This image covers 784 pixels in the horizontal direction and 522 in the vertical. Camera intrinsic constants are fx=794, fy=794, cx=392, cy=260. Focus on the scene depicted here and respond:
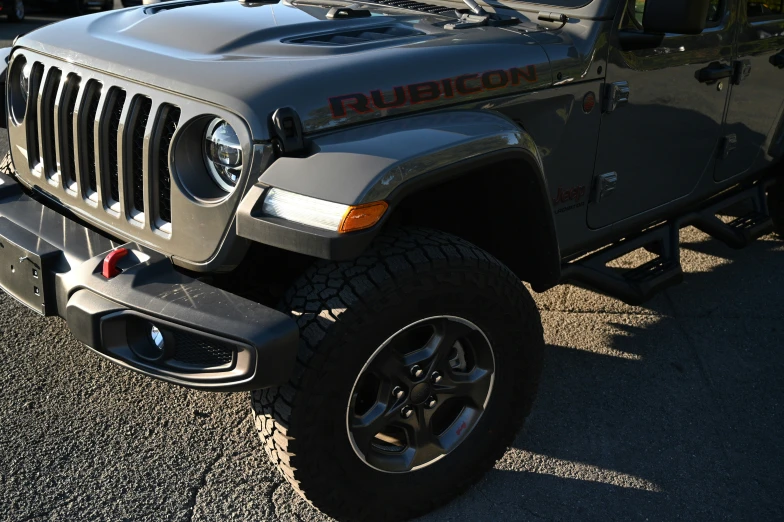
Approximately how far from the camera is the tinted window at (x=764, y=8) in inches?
143

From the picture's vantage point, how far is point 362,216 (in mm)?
2025

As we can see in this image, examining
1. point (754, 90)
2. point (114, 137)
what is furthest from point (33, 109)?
point (754, 90)

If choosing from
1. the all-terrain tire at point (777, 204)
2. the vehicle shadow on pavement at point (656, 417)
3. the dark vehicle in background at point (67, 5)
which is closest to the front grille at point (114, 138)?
the vehicle shadow on pavement at point (656, 417)

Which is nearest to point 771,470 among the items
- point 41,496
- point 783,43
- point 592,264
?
point 592,264

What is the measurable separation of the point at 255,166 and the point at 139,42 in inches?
33.2

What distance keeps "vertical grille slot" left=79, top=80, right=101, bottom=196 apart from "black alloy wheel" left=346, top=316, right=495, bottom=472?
Answer: 1125 millimetres

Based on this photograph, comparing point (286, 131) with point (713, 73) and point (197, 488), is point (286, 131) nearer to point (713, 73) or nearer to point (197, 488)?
point (197, 488)

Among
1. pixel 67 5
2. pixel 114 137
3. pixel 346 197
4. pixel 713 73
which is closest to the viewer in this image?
pixel 346 197

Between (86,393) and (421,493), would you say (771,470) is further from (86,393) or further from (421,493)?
(86,393)

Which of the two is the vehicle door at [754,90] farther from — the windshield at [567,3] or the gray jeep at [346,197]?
the windshield at [567,3]

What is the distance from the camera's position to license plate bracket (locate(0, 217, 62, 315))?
230 centimetres

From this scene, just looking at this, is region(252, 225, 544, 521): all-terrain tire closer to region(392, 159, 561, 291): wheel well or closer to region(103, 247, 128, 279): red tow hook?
region(392, 159, 561, 291): wheel well

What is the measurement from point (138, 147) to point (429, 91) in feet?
2.97

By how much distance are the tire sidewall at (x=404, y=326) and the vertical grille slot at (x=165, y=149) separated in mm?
680
